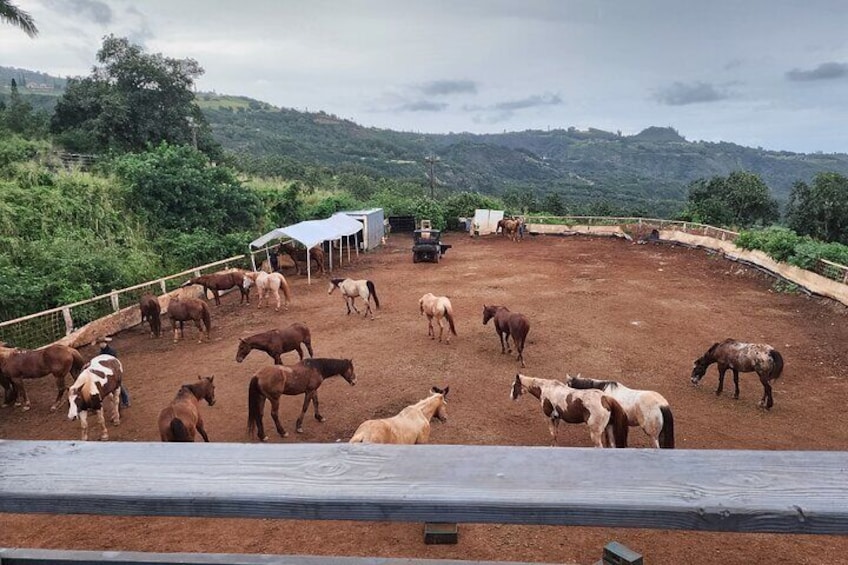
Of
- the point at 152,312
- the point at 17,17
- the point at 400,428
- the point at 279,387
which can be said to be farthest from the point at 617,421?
the point at 17,17

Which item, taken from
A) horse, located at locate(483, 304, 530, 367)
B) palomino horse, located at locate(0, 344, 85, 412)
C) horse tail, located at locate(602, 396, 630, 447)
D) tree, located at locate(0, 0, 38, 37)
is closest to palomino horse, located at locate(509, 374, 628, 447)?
horse tail, located at locate(602, 396, 630, 447)

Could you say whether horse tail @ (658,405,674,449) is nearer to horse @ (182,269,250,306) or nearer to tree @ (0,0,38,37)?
horse @ (182,269,250,306)

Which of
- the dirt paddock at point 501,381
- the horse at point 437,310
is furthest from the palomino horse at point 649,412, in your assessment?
the horse at point 437,310

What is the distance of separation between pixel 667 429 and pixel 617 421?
0.60 metres

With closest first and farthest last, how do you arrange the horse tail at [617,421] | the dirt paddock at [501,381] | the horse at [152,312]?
the dirt paddock at [501,381]
the horse tail at [617,421]
the horse at [152,312]

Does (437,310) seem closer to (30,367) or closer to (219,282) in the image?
(219,282)

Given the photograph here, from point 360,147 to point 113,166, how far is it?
287ft

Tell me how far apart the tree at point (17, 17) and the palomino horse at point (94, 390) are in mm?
14005

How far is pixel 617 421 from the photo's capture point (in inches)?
252

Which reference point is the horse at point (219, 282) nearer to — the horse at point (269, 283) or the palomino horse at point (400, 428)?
the horse at point (269, 283)

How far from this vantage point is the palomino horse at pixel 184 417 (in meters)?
6.06

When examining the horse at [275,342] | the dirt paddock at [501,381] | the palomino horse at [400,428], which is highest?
the palomino horse at [400,428]

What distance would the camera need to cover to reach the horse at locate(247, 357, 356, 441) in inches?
290

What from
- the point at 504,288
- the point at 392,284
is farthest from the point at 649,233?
the point at 392,284
